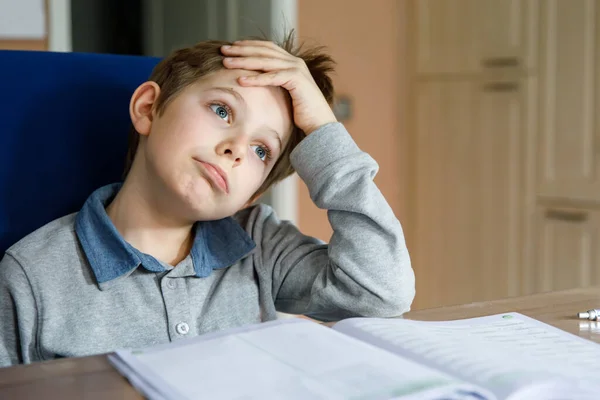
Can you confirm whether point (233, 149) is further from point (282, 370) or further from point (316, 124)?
point (282, 370)

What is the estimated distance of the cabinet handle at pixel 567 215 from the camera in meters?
2.58

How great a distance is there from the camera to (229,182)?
3.34 feet

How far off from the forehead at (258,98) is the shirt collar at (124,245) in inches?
6.9

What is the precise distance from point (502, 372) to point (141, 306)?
1.67ft

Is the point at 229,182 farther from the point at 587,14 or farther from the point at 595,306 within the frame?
the point at 587,14

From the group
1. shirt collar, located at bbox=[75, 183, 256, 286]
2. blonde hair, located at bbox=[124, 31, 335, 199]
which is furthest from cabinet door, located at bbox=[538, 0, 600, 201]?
shirt collar, located at bbox=[75, 183, 256, 286]

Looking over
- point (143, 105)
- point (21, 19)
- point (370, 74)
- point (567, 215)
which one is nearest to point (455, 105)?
point (370, 74)

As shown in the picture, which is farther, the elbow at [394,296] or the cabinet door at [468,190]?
the cabinet door at [468,190]

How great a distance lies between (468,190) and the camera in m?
2.98

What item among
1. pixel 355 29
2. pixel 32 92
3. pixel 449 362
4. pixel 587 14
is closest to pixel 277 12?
pixel 355 29

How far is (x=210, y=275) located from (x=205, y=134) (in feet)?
0.69

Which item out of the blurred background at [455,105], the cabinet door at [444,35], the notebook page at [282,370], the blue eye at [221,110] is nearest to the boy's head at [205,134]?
the blue eye at [221,110]

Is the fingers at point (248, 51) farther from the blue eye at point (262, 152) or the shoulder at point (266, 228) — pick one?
the shoulder at point (266, 228)

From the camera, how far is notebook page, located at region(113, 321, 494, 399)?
0.60 m
